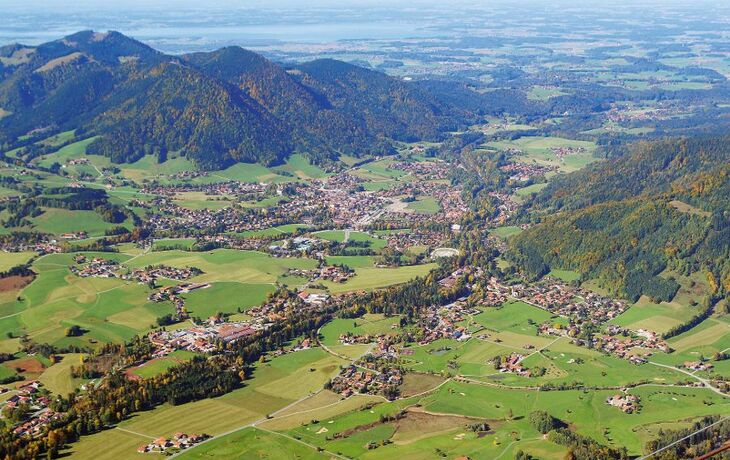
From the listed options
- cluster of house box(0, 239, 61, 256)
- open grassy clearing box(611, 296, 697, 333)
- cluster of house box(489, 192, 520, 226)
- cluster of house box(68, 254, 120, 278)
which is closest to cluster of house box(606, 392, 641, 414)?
open grassy clearing box(611, 296, 697, 333)

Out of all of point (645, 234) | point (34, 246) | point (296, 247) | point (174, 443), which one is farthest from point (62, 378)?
point (645, 234)

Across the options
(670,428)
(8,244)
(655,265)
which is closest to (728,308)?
(655,265)

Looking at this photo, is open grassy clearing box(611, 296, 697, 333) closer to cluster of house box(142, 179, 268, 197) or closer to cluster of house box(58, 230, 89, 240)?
cluster of house box(58, 230, 89, 240)

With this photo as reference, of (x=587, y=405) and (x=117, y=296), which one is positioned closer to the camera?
(x=587, y=405)

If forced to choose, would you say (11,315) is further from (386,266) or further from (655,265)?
(655,265)

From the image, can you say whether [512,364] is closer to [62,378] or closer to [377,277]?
[377,277]
